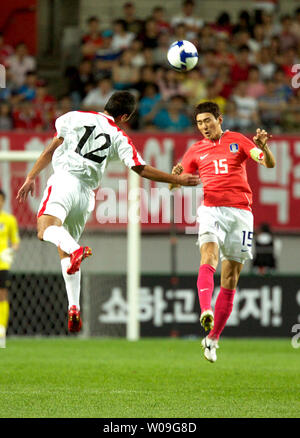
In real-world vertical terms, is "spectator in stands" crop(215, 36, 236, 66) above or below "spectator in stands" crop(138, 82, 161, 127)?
above

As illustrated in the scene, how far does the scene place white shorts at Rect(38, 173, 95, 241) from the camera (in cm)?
840

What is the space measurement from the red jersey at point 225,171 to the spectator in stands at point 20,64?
26.7 ft

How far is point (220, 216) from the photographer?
9.27 metres

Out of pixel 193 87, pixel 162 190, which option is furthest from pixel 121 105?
pixel 193 87

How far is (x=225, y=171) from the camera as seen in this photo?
9.28 meters

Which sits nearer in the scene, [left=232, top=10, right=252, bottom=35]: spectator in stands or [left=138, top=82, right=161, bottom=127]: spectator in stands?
[left=138, top=82, right=161, bottom=127]: spectator in stands

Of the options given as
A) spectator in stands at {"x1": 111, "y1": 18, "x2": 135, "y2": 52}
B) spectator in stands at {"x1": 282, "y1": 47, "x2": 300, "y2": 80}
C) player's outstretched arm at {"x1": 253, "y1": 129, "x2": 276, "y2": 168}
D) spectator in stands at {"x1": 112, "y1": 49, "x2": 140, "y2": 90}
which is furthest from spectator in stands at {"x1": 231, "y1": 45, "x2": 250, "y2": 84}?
player's outstretched arm at {"x1": 253, "y1": 129, "x2": 276, "y2": 168}

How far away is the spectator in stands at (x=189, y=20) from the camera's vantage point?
17830 millimetres

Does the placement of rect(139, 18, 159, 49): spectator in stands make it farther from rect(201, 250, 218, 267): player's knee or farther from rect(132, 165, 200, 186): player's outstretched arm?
rect(132, 165, 200, 186): player's outstretched arm

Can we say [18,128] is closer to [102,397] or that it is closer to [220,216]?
[220,216]

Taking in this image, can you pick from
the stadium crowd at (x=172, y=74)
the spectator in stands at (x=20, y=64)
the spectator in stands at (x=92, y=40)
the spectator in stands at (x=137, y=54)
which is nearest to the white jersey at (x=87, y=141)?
the stadium crowd at (x=172, y=74)

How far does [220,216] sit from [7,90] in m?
8.14

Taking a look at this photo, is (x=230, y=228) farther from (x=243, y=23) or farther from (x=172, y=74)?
(x=243, y=23)

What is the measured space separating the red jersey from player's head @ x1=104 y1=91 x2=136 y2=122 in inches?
42.4
